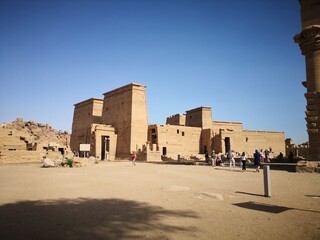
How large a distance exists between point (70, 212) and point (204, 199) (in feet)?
11.2

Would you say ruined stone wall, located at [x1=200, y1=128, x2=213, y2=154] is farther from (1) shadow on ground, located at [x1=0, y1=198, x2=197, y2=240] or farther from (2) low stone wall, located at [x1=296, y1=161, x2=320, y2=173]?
(1) shadow on ground, located at [x1=0, y1=198, x2=197, y2=240]

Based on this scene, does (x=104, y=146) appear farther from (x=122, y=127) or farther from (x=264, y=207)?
(x=264, y=207)

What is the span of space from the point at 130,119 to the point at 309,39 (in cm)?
2209

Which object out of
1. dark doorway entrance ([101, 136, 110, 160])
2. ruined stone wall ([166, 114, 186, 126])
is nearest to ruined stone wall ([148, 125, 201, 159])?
dark doorway entrance ([101, 136, 110, 160])

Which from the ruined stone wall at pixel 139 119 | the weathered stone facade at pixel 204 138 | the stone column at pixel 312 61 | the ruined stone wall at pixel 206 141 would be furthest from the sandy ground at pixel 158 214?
the ruined stone wall at pixel 206 141

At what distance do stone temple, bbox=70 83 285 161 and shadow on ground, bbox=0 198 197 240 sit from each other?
23397 millimetres

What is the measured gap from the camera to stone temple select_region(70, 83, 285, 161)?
31.3 metres

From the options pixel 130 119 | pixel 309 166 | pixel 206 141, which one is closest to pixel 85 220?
pixel 309 166

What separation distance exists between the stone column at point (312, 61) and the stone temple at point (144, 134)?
1895cm

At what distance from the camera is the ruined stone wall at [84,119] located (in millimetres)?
40156

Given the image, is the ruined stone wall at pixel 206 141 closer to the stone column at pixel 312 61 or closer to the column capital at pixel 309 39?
the stone column at pixel 312 61

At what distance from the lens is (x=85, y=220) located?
4.59 m

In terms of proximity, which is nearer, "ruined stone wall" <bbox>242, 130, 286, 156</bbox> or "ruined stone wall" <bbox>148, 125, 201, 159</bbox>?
"ruined stone wall" <bbox>148, 125, 201, 159</bbox>

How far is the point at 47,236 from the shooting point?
12.1ft
